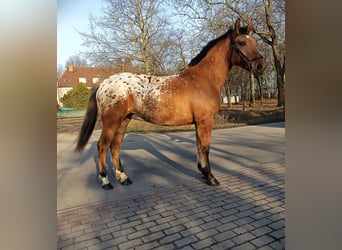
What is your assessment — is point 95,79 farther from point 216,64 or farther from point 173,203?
point 173,203

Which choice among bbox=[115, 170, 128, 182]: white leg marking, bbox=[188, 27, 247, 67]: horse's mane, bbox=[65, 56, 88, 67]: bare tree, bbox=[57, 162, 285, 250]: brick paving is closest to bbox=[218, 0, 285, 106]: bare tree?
bbox=[188, 27, 247, 67]: horse's mane

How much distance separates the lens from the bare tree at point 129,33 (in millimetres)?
2422

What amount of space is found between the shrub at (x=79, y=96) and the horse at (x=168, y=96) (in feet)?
0.59

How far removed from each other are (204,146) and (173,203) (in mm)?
A: 664

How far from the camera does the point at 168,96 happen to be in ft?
7.53

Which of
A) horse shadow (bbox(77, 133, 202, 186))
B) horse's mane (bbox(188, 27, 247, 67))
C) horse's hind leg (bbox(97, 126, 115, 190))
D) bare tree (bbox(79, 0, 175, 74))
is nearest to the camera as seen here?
horse's mane (bbox(188, 27, 247, 67))

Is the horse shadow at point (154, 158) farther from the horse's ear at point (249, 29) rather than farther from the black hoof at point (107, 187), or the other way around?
the horse's ear at point (249, 29)

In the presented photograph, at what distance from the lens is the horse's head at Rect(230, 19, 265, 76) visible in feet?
6.99

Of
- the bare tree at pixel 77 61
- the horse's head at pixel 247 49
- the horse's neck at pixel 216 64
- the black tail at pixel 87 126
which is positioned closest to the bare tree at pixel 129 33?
the bare tree at pixel 77 61

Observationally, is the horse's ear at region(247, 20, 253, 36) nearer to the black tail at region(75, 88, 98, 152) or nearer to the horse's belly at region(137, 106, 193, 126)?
the horse's belly at region(137, 106, 193, 126)

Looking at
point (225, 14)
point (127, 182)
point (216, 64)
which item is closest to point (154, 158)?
point (127, 182)
